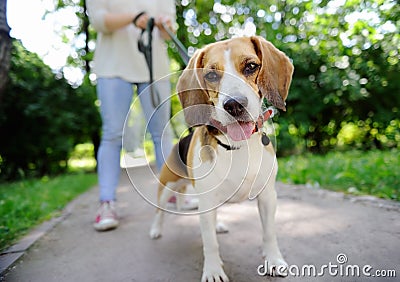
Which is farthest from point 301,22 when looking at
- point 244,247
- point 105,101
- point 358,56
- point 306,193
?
point 244,247

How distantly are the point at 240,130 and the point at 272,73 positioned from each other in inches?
14.9

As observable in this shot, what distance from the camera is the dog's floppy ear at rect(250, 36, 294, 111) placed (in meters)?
1.80

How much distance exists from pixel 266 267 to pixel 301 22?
21.9 ft

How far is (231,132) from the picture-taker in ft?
5.73

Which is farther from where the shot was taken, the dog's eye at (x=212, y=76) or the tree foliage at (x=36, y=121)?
the tree foliage at (x=36, y=121)

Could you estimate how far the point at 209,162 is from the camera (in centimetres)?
186

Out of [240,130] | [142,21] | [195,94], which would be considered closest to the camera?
[240,130]

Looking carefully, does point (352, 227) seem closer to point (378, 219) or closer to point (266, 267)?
point (378, 219)

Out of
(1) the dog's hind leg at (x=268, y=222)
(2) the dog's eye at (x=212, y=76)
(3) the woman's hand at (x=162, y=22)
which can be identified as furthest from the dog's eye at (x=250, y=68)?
(3) the woman's hand at (x=162, y=22)

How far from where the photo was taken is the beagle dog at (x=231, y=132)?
174 cm

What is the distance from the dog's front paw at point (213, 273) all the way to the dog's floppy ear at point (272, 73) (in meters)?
0.94

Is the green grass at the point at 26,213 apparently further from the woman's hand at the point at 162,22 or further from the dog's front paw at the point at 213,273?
the woman's hand at the point at 162,22

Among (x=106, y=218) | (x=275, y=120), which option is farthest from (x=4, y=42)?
(x=275, y=120)

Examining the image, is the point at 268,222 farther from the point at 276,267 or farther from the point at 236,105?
the point at 236,105
